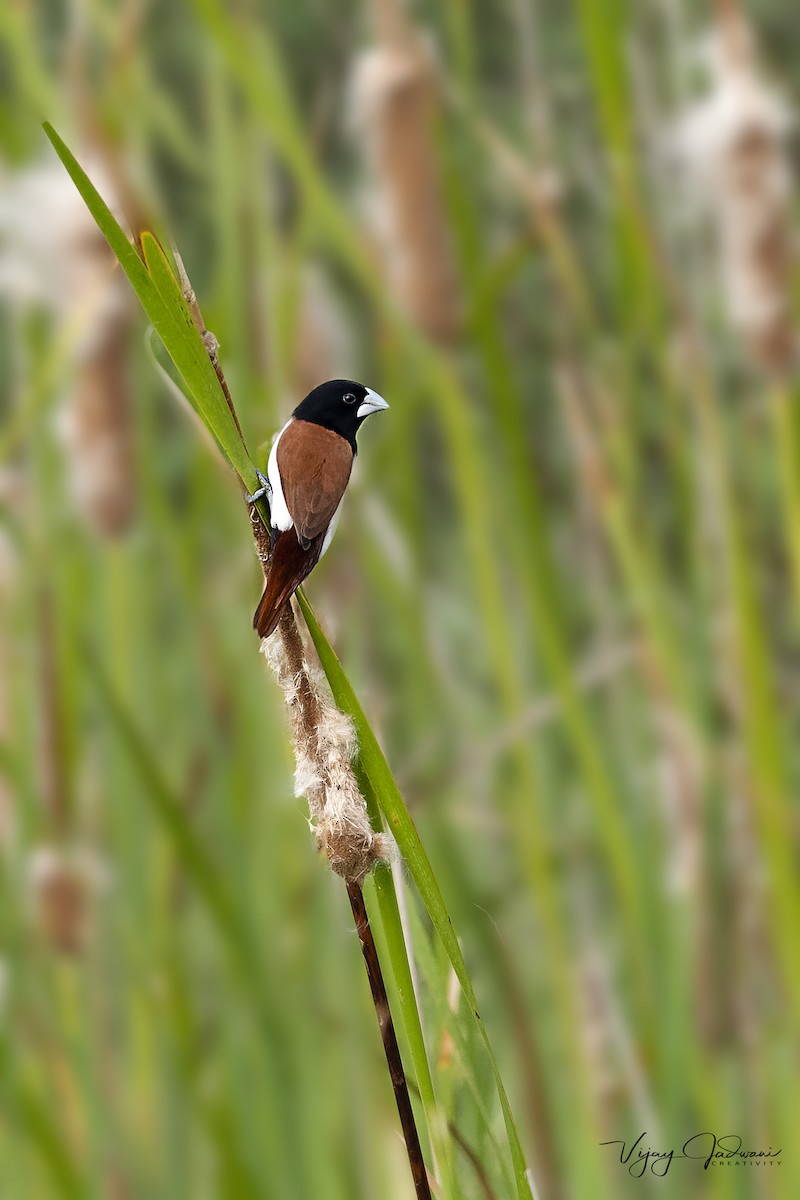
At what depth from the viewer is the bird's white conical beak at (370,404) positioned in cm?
65

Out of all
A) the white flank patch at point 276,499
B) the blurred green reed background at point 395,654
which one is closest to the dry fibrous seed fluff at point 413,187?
the blurred green reed background at point 395,654

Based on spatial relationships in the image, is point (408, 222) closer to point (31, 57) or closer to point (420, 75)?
point (420, 75)

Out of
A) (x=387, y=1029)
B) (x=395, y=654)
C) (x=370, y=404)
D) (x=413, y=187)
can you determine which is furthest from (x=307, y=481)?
(x=395, y=654)

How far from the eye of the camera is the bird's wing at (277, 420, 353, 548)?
19.8 inches

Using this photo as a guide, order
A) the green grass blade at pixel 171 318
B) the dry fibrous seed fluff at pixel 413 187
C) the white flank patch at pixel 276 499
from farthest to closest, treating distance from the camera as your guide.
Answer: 1. the dry fibrous seed fluff at pixel 413 187
2. the white flank patch at pixel 276 499
3. the green grass blade at pixel 171 318

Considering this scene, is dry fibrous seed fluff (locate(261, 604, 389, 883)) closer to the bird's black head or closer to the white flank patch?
the white flank patch

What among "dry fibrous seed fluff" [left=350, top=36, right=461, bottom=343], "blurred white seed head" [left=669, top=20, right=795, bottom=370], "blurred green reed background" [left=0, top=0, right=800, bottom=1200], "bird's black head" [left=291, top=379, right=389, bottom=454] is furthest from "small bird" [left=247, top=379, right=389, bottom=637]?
"blurred white seed head" [left=669, top=20, right=795, bottom=370]

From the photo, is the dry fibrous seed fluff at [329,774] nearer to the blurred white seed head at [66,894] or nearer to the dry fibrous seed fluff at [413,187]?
the dry fibrous seed fluff at [413,187]

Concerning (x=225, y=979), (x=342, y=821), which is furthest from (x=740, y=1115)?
(x=342, y=821)

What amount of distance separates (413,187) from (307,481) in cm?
60

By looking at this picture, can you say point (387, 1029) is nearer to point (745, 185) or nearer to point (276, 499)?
point (276, 499)

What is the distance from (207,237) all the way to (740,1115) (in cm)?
193

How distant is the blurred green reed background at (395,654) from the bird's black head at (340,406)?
0.17 metres

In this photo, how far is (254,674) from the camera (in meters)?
0.94
